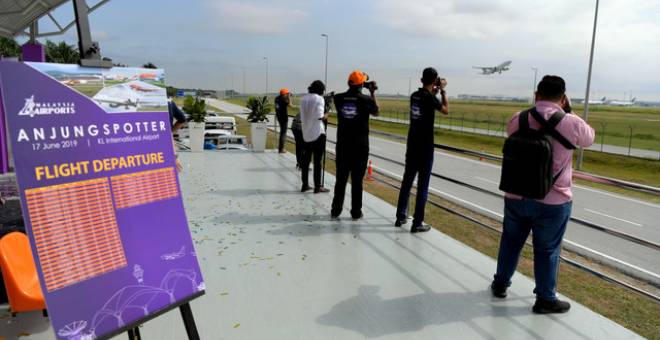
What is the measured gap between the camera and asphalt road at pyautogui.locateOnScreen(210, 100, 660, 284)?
638 cm

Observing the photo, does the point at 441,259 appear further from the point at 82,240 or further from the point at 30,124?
the point at 30,124

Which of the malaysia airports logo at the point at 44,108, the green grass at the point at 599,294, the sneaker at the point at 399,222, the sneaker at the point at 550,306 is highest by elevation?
the malaysia airports logo at the point at 44,108

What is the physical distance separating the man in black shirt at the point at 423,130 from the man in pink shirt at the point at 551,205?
1402mm

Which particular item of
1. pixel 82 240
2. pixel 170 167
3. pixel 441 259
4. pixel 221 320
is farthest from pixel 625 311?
pixel 82 240

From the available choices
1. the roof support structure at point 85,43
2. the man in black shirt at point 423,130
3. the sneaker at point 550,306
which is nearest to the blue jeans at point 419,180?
the man in black shirt at point 423,130

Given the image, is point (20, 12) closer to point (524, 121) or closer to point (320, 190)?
point (320, 190)

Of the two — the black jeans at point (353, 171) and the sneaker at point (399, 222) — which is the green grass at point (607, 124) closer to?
the sneaker at point (399, 222)

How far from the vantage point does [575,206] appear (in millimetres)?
10352

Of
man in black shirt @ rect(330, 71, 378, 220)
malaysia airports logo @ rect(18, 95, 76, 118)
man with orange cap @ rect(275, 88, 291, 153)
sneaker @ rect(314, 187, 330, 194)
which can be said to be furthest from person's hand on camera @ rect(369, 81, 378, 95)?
man with orange cap @ rect(275, 88, 291, 153)

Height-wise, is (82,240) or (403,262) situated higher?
(82,240)

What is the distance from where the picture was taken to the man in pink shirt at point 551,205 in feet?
9.54

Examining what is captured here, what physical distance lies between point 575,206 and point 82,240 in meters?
10.9

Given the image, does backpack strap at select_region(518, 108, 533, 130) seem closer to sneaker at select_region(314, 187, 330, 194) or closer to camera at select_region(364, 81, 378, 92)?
camera at select_region(364, 81, 378, 92)

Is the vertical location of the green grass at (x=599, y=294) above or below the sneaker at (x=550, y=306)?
below
